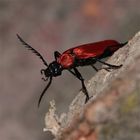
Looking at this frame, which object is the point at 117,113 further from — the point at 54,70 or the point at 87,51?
the point at 54,70

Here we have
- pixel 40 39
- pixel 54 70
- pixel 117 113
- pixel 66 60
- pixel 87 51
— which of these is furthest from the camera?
pixel 40 39

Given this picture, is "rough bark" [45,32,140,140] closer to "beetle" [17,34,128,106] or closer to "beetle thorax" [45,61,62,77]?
"beetle" [17,34,128,106]

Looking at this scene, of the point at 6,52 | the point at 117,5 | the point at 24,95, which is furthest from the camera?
the point at 117,5

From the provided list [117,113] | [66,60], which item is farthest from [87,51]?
[117,113]

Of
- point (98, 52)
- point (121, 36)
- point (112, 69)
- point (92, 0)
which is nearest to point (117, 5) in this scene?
point (92, 0)

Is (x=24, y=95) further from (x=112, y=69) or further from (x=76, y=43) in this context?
(x=112, y=69)

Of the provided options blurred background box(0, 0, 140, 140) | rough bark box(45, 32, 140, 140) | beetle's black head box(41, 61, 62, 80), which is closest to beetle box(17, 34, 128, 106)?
beetle's black head box(41, 61, 62, 80)

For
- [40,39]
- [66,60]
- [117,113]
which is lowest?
[117,113]

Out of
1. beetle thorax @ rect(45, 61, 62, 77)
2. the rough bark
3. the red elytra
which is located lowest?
the rough bark
